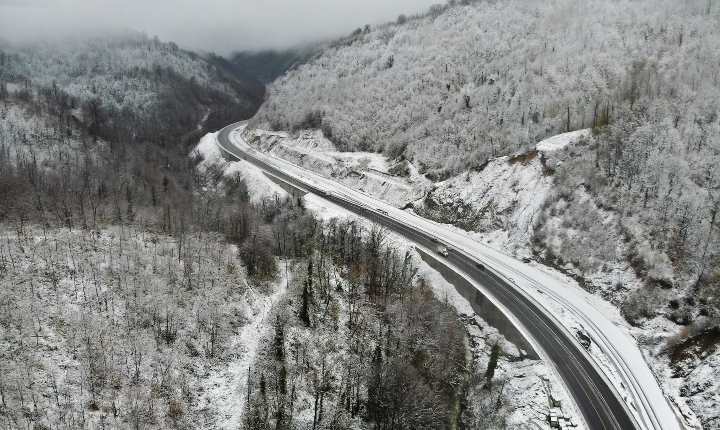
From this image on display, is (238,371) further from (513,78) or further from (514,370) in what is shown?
(513,78)

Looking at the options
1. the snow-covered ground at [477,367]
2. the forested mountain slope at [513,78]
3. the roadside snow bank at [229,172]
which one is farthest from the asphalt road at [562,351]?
the roadside snow bank at [229,172]

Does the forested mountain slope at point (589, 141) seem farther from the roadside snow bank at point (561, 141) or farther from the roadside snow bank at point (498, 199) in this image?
the roadside snow bank at point (561, 141)

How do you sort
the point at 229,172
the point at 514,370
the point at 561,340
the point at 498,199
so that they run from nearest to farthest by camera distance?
the point at 514,370 → the point at 561,340 → the point at 498,199 → the point at 229,172

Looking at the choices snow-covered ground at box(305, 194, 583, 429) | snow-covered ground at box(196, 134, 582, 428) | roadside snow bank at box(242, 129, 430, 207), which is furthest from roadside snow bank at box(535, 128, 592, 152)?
snow-covered ground at box(196, 134, 582, 428)

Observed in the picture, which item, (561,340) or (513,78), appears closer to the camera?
(561,340)

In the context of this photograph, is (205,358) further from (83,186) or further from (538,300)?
(83,186)

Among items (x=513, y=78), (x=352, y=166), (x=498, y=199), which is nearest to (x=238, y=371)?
(x=498, y=199)

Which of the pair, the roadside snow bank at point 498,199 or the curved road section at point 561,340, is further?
the roadside snow bank at point 498,199

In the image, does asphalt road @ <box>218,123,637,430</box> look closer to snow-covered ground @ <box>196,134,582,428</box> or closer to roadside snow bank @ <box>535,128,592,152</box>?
snow-covered ground @ <box>196,134,582,428</box>
